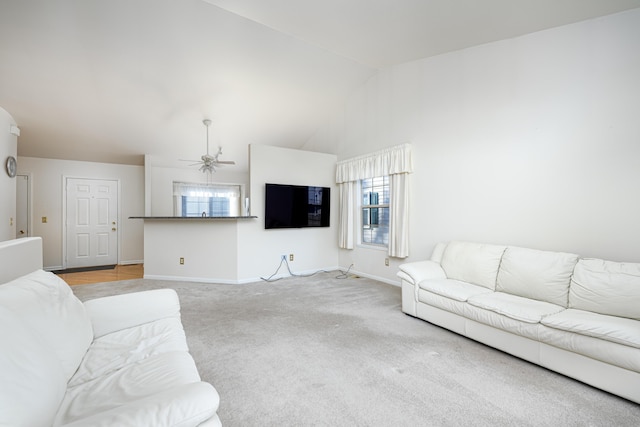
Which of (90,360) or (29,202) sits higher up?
(29,202)

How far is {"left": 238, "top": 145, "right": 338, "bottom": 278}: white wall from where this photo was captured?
4.73m

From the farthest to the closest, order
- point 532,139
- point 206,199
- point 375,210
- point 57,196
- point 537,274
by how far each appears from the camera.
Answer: point 206,199 → point 57,196 → point 375,210 → point 532,139 → point 537,274

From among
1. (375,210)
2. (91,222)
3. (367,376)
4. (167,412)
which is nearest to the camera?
(167,412)

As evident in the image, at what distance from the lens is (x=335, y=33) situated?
321 centimetres

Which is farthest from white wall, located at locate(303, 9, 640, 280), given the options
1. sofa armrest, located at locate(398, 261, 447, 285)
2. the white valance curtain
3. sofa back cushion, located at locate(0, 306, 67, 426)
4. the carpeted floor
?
sofa back cushion, located at locate(0, 306, 67, 426)

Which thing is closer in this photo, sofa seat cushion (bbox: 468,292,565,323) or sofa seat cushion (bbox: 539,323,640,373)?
sofa seat cushion (bbox: 539,323,640,373)

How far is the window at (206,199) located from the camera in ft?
22.5

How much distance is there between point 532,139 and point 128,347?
12.8 feet

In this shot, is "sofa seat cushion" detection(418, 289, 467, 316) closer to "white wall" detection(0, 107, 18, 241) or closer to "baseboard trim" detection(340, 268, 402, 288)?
"baseboard trim" detection(340, 268, 402, 288)

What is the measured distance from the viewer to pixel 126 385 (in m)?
1.22

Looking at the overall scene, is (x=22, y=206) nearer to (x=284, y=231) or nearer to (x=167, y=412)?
(x=284, y=231)

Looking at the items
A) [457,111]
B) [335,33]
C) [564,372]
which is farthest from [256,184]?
[564,372]

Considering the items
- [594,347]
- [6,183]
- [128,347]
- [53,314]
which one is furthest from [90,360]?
[6,183]

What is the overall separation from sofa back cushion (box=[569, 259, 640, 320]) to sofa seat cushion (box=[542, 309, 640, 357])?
7cm
